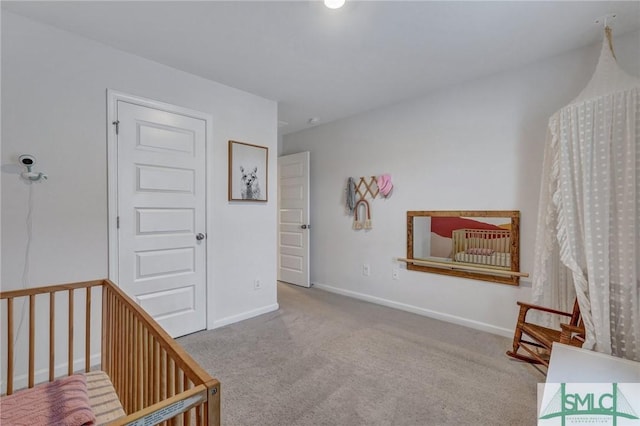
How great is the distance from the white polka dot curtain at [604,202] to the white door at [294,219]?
296 cm

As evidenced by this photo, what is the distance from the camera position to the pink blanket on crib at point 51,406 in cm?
97

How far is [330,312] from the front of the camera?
11.1ft

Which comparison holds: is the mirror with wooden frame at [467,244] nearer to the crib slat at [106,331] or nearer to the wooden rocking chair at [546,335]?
the wooden rocking chair at [546,335]

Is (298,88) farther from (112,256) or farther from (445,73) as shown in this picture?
(112,256)

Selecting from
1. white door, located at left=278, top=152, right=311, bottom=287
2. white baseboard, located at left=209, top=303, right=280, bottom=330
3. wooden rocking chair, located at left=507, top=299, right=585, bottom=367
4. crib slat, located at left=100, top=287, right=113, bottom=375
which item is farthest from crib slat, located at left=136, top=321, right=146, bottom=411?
white door, located at left=278, top=152, right=311, bottom=287

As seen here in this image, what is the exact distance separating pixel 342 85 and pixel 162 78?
1.64 meters

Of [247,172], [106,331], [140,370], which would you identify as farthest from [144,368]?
[247,172]

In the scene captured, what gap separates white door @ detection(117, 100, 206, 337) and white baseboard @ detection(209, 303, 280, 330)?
145mm

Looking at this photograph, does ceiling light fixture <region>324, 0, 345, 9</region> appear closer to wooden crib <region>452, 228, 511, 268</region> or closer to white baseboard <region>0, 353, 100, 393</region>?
wooden crib <region>452, 228, 511, 268</region>

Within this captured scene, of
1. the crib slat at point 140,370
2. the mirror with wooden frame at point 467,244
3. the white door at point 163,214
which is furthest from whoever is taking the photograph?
the mirror with wooden frame at point 467,244

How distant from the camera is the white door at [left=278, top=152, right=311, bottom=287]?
4.38 meters

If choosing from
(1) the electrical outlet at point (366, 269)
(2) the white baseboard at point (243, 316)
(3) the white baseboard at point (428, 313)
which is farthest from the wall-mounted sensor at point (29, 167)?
(3) the white baseboard at point (428, 313)

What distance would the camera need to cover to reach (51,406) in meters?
1.04

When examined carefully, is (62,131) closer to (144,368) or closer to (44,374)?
(44,374)
